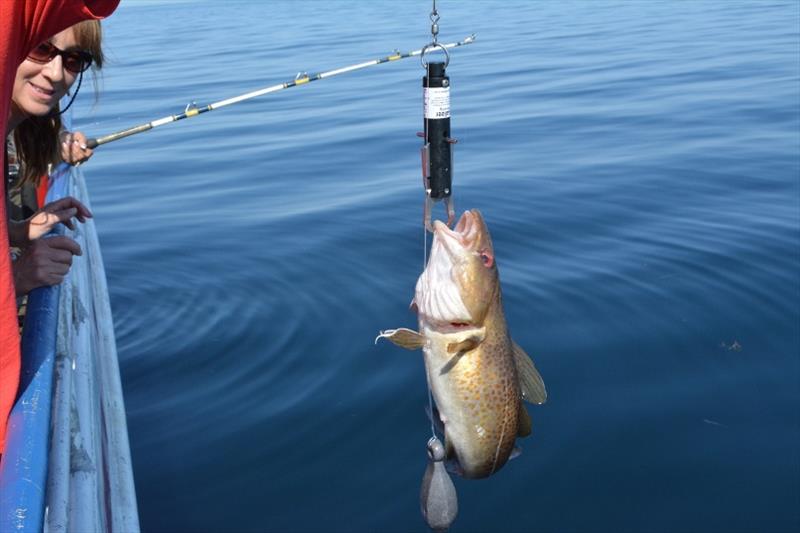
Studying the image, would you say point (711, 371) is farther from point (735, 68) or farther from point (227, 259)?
point (735, 68)

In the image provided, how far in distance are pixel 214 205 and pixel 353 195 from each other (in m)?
1.53

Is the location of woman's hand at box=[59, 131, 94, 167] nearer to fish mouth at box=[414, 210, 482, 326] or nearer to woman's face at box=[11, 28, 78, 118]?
woman's face at box=[11, 28, 78, 118]

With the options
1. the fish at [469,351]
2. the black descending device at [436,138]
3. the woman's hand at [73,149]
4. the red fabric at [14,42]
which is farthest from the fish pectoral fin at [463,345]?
the woman's hand at [73,149]

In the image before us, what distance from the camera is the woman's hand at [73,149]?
5934 mm

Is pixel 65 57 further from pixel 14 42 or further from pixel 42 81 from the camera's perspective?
pixel 14 42

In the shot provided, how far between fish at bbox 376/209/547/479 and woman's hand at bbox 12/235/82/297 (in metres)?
1.42

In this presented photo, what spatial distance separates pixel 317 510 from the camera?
14.5ft

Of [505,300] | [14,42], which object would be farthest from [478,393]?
[505,300]

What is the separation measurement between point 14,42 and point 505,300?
500 centimetres

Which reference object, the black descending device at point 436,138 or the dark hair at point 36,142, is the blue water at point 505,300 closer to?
the dark hair at point 36,142

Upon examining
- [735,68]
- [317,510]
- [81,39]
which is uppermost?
[81,39]

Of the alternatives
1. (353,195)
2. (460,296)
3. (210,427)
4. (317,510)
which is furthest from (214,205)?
(460,296)

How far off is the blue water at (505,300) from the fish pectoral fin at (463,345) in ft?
5.34

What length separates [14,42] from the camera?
204 centimetres
